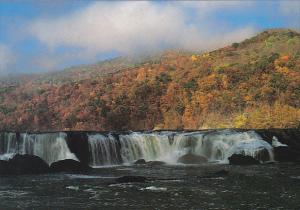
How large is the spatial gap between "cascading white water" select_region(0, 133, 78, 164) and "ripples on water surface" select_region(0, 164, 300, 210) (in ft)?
22.3

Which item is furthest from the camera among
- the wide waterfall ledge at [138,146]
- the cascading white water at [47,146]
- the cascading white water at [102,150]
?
the cascading white water at [102,150]

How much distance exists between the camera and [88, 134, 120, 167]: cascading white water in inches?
1662

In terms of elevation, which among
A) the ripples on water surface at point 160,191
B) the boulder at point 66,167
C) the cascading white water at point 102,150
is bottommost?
the ripples on water surface at point 160,191

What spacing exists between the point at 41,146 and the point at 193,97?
54.3m

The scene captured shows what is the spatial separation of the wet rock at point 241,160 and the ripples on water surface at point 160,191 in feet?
20.1

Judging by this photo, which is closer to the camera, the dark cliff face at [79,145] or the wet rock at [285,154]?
the dark cliff face at [79,145]

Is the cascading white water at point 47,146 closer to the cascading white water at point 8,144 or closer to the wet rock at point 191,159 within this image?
the cascading white water at point 8,144

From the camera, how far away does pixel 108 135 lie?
4450 centimetres

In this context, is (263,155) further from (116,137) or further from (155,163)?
(116,137)

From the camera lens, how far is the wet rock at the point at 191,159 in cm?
4317

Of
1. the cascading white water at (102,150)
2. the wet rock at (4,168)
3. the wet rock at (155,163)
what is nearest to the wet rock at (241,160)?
the wet rock at (155,163)

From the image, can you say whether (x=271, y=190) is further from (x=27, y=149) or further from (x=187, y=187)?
(x=27, y=149)

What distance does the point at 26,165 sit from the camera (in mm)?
35156

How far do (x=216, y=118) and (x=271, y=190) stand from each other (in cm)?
6175
